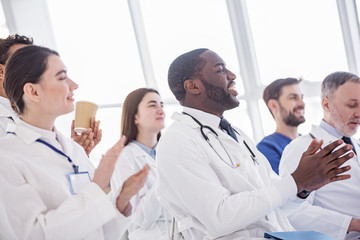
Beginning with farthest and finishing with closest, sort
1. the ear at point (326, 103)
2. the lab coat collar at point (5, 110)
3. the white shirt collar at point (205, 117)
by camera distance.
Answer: the ear at point (326, 103)
the lab coat collar at point (5, 110)
the white shirt collar at point (205, 117)

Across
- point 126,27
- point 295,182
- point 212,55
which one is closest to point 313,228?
point 295,182

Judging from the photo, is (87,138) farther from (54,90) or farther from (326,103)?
(326,103)

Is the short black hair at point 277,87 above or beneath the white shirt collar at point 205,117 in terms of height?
beneath

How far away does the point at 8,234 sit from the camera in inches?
55.5

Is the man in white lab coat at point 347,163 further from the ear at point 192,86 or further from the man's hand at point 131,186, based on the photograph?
the man's hand at point 131,186

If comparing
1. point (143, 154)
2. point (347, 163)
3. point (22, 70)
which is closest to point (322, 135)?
point (347, 163)

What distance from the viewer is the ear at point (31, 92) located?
1.51m

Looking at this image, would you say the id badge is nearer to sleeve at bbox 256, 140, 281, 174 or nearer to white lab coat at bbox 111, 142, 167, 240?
white lab coat at bbox 111, 142, 167, 240

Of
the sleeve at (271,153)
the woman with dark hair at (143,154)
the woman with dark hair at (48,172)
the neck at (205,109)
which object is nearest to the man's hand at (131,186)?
the woman with dark hair at (48,172)

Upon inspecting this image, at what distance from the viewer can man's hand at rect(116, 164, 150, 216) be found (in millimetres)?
1428

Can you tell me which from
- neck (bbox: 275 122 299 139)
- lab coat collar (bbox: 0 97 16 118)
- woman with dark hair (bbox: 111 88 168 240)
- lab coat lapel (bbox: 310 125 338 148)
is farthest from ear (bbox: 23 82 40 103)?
neck (bbox: 275 122 299 139)

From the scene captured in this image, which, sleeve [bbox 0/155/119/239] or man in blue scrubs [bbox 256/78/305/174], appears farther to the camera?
man in blue scrubs [bbox 256/78/305/174]

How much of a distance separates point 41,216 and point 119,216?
276 mm

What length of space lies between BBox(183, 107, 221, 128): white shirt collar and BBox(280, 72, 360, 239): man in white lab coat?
1.61 ft
